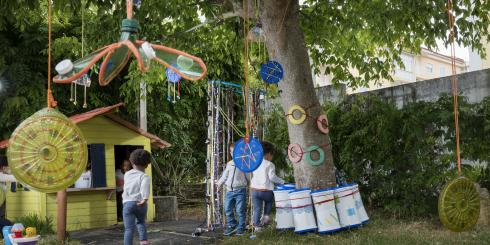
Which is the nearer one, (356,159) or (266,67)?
(266,67)

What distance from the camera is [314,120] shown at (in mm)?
7320

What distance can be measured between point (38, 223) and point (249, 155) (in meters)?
5.06

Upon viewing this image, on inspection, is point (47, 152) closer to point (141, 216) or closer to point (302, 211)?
point (141, 216)

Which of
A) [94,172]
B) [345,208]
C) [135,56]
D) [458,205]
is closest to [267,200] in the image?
[345,208]

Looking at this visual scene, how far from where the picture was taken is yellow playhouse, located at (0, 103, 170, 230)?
9.69 metres

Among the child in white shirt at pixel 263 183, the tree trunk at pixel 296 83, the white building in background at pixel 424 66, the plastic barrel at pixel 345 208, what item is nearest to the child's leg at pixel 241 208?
the child in white shirt at pixel 263 183

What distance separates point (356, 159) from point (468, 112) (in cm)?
206

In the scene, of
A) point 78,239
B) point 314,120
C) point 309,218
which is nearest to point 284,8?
point 314,120

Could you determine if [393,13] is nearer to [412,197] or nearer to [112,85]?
[412,197]

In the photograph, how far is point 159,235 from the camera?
866 centimetres

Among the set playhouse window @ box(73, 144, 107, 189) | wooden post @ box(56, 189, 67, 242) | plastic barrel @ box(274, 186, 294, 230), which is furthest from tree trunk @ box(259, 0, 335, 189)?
playhouse window @ box(73, 144, 107, 189)

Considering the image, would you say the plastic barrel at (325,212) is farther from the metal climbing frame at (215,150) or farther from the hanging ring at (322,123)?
the metal climbing frame at (215,150)

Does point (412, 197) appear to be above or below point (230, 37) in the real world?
below

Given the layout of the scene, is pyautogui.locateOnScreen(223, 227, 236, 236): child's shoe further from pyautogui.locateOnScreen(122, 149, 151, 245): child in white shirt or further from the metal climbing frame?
pyautogui.locateOnScreen(122, 149, 151, 245): child in white shirt
